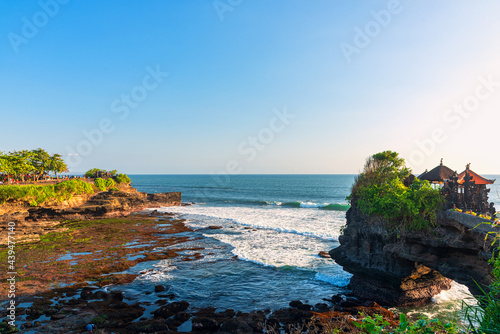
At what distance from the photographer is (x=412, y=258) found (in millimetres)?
12906

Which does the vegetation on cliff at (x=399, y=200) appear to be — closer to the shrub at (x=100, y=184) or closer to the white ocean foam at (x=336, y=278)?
the white ocean foam at (x=336, y=278)

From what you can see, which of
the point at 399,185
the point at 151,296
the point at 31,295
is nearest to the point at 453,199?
the point at 399,185

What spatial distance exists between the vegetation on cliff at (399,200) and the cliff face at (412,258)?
0.50 metres

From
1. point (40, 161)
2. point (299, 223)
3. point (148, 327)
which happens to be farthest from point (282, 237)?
point (40, 161)

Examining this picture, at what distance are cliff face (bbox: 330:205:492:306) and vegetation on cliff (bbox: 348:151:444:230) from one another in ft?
1.63

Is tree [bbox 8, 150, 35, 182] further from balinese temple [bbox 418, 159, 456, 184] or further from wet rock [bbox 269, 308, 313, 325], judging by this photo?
balinese temple [bbox 418, 159, 456, 184]

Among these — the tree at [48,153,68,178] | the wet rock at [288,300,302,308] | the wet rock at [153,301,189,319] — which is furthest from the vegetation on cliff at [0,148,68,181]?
the wet rock at [288,300,302,308]

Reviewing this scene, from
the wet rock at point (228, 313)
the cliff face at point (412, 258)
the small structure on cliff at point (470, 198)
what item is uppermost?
the small structure on cliff at point (470, 198)

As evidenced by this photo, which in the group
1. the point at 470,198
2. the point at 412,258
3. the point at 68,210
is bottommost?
the point at 68,210

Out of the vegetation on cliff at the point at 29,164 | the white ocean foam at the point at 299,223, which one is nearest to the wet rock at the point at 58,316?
the white ocean foam at the point at 299,223

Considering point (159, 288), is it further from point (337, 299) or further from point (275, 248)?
point (275, 248)

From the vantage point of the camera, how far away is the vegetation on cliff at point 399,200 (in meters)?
12.5

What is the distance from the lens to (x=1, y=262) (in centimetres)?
1852

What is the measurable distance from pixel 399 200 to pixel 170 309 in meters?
12.0
